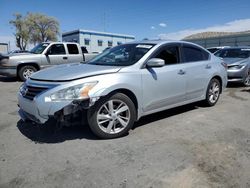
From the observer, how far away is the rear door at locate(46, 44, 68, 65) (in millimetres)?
11518

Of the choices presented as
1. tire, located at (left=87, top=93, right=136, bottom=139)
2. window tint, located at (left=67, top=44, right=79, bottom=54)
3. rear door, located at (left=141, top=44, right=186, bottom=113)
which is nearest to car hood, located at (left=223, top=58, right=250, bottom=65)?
rear door, located at (left=141, top=44, right=186, bottom=113)

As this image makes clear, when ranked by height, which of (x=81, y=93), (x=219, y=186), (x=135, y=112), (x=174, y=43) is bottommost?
(x=219, y=186)

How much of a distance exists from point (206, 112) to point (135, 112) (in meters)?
2.20

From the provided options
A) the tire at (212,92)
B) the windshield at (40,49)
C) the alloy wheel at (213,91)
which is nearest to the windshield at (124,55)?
the tire at (212,92)

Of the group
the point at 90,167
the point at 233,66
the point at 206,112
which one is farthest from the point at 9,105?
the point at 233,66

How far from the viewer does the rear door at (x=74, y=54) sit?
39.6ft

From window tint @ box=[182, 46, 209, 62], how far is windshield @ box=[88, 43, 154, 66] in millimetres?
920

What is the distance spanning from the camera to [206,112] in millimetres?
5859

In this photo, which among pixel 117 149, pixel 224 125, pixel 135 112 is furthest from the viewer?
pixel 224 125

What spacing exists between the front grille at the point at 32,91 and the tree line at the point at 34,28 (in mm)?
59310

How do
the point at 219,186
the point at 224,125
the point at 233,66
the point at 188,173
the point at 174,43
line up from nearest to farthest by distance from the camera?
the point at 219,186 < the point at 188,173 < the point at 224,125 < the point at 174,43 < the point at 233,66

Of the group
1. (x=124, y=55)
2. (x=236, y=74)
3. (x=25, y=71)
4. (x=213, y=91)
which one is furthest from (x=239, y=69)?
(x=25, y=71)

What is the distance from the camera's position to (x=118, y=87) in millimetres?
4109

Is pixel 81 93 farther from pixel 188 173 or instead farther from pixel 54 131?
pixel 188 173
